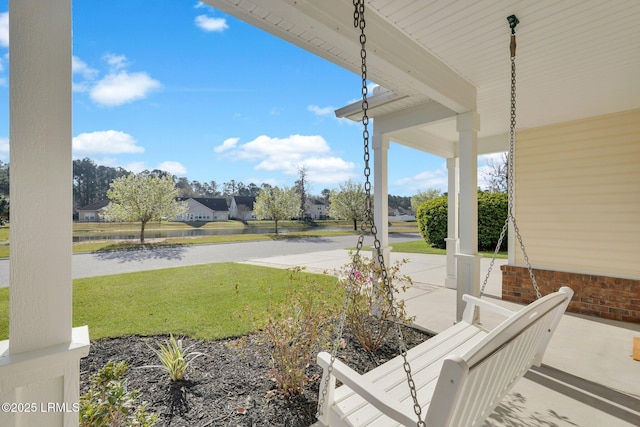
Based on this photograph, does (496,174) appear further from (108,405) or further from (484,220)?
(108,405)

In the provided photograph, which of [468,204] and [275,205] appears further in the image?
[275,205]

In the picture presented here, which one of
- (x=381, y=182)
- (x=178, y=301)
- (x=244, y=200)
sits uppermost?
(x=244, y=200)

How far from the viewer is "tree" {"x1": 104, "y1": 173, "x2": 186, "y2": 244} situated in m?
10.9

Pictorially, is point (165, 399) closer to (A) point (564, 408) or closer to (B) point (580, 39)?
(A) point (564, 408)

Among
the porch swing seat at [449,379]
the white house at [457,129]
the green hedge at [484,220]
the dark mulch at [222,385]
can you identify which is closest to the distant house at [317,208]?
the green hedge at [484,220]

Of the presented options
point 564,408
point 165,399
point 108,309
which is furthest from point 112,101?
point 564,408

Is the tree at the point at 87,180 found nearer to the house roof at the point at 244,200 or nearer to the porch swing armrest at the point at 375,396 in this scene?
the porch swing armrest at the point at 375,396

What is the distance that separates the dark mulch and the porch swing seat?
24.0 inches

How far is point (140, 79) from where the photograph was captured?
11070 millimetres

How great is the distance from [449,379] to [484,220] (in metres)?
11.4

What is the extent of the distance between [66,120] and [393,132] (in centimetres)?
349

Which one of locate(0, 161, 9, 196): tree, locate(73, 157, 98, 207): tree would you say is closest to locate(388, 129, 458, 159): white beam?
locate(0, 161, 9, 196): tree

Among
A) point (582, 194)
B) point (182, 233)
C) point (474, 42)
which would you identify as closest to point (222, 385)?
point (474, 42)

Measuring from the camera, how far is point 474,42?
89.0 inches
